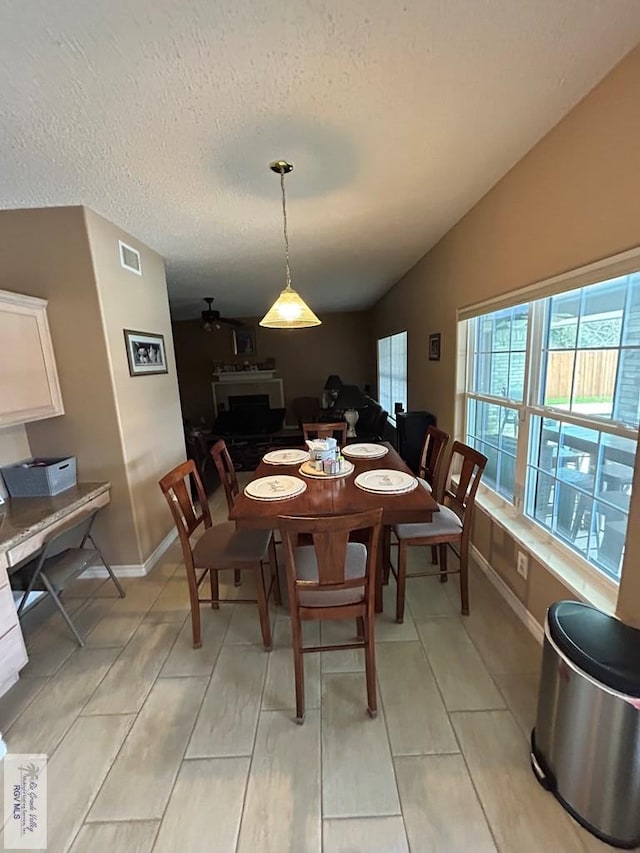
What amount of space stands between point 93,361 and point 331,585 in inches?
80.0

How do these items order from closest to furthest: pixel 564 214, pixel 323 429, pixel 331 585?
pixel 331 585
pixel 564 214
pixel 323 429

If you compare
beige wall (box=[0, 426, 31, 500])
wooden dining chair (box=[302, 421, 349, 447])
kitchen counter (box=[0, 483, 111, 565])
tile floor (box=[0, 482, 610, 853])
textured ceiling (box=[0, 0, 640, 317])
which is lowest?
tile floor (box=[0, 482, 610, 853])

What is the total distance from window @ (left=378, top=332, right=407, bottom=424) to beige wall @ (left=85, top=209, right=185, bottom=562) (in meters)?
2.91

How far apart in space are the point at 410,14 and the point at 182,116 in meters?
0.89

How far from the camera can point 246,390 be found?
775cm

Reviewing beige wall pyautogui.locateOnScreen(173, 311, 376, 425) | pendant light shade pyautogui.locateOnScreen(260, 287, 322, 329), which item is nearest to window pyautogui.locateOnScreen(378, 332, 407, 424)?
beige wall pyautogui.locateOnScreen(173, 311, 376, 425)

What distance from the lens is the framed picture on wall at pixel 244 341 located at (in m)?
7.65

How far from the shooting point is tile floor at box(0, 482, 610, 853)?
1.19 meters

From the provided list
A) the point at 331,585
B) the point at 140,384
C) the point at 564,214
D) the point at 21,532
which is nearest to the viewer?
the point at 331,585

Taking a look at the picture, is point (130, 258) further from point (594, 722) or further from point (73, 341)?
point (594, 722)

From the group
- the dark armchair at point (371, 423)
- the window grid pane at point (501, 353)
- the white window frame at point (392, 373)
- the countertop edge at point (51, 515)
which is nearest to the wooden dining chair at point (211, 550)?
the countertop edge at point (51, 515)

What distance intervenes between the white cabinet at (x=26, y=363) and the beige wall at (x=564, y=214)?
275 cm

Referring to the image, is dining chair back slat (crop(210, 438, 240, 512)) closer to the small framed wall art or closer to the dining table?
the dining table

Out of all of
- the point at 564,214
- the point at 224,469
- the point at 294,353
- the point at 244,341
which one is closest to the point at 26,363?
the point at 224,469
